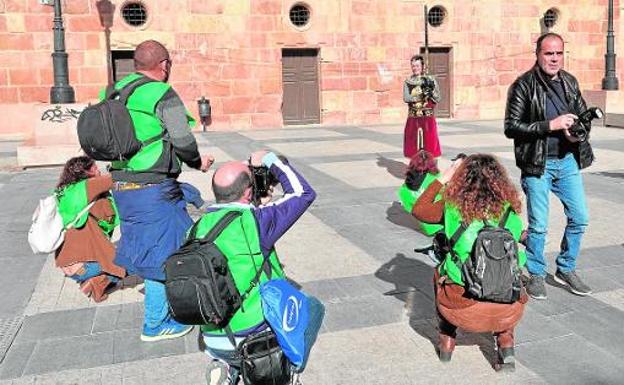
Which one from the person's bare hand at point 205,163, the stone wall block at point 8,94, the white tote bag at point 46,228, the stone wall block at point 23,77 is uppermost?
the stone wall block at point 23,77

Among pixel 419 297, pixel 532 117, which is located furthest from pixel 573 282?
pixel 532 117

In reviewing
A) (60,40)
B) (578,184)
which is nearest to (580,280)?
(578,184)

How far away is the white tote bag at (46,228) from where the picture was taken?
4.41 metres

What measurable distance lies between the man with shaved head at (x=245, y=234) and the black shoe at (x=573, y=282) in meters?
2.79

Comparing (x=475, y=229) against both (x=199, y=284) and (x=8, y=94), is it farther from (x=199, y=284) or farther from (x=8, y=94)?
(x=8, y=94)

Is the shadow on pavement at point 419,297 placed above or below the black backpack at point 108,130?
below

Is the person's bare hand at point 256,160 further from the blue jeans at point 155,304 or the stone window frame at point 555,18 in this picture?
the stone window frame at point 555,18

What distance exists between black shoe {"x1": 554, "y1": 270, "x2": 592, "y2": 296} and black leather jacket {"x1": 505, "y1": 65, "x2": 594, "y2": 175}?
0.83 m

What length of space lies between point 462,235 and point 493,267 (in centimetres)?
26

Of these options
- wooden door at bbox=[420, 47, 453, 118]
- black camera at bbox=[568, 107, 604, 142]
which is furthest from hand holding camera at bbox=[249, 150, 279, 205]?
wooden door at bbox=[420, 47, 453, 118]

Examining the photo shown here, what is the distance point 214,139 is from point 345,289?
11564mm

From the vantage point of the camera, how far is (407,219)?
710cm

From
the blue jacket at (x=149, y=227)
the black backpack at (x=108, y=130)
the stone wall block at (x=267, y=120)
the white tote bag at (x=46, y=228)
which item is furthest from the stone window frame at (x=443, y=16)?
the black backpack at (x=108, y=130)

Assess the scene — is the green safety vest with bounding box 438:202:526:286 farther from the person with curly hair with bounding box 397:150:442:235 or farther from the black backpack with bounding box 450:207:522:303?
the person with curly hair with bounding box 397:150:442:235
